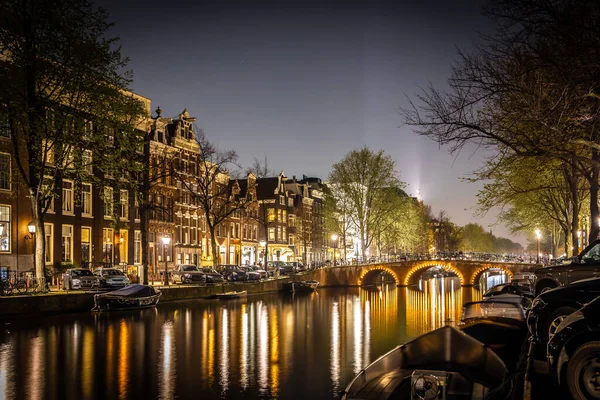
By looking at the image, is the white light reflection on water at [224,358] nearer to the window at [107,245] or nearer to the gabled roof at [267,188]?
the window at [107,245]

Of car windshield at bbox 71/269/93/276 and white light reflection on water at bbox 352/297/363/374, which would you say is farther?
car windshield at bbox 71/269/93/276

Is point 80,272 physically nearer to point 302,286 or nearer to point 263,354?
point 263,354

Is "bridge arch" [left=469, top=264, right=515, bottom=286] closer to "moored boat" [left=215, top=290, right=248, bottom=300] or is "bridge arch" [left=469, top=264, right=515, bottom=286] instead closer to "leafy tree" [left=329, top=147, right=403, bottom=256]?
"leafy tree" [left=329, top=147, right=403, bottom=256]

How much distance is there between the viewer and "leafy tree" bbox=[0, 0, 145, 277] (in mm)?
35094

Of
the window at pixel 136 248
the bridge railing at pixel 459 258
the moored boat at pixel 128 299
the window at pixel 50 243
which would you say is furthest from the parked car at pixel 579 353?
the bridge railing at pixel 459 258

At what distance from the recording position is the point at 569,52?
16.3 metres

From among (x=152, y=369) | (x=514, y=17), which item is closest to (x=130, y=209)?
(x=152, y=369)

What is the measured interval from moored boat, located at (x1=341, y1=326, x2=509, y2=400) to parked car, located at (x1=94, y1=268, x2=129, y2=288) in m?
38.1

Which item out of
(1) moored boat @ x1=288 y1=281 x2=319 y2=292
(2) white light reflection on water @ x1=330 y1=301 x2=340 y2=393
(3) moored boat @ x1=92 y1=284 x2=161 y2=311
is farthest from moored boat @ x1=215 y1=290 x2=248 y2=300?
(1) moored boat @ x1=288 y1=281 x2=319 y2=292

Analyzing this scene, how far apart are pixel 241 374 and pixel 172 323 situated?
1529 centimetres

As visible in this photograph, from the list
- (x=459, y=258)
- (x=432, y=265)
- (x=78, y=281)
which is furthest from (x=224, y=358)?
(x=432, y=265)

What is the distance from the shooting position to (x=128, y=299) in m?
39.9

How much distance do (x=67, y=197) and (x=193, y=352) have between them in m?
33.4

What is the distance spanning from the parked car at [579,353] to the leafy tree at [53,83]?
30.9 m
